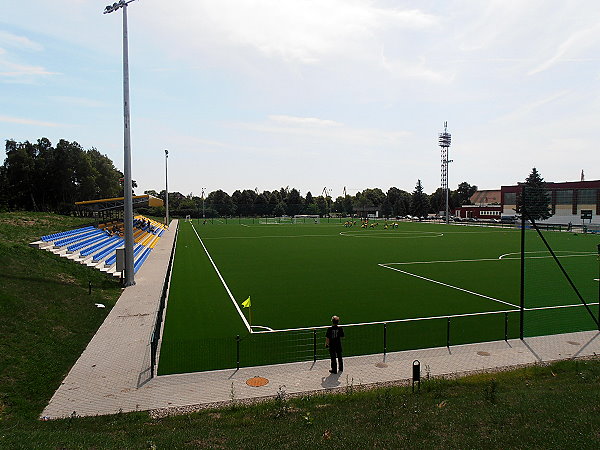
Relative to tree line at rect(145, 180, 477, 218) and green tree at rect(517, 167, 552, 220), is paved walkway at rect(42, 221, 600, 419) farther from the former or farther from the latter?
tree line at rect(145, 180, 477, 218)

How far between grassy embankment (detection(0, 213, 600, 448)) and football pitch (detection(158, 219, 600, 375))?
2.65 metres

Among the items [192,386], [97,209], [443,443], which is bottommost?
[192,386]

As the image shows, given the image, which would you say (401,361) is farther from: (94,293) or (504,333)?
(94,293)

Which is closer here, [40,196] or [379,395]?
[379,395]

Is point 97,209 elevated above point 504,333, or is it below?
above

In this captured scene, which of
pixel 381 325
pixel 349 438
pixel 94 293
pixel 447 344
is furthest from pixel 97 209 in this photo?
pixel 349 438

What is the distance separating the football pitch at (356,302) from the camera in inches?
498

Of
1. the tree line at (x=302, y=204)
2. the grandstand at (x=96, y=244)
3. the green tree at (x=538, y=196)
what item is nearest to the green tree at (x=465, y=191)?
the tree line at (x=302, y=204)

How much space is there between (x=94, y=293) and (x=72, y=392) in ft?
32.5

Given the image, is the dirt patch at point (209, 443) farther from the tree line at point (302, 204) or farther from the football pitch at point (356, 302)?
the tree line at point (302, 204)

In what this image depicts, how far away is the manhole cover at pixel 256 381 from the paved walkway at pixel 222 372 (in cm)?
11

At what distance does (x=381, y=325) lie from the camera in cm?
1428

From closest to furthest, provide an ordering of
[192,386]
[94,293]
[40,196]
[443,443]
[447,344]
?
[443,443]
[192,386]
[447,344]
[94,293]
[40,196]

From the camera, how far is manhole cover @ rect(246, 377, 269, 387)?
973 centimetres
